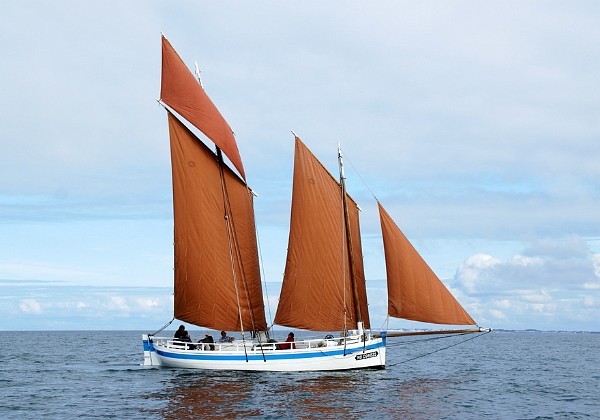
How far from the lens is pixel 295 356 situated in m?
48.8

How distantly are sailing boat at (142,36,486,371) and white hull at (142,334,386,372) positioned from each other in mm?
68

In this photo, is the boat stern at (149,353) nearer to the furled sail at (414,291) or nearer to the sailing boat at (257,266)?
the sailing boat at (257,266)

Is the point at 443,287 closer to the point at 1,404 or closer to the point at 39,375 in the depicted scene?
the point at 1,404

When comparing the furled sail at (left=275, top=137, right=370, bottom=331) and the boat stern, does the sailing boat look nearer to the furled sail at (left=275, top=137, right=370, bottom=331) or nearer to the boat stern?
the furled sail at (left=275, top=137, right=370, bottom=331)

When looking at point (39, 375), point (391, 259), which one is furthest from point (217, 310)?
point (39, 375)

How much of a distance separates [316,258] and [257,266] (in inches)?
208

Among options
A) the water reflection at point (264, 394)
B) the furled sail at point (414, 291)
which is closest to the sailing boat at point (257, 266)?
the furled sail at point (414, 291)

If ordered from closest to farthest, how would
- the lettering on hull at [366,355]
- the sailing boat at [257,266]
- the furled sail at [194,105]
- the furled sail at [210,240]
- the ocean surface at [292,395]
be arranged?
1. the ocean surface at [292,395]
2. the sailing boat at [257,266]
3. the lettering on hull at [366,355]
4. the furled sail at [210,240]
5. the furled sail at [194,105]

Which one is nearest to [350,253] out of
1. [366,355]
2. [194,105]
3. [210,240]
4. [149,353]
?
[366,355]

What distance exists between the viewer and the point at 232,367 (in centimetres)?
4994

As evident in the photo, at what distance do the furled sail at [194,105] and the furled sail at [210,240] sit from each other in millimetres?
909

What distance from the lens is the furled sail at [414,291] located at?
47094mm

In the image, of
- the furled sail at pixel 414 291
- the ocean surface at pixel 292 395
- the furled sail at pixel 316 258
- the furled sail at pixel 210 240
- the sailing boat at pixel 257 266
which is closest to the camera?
the ocean surface at pixel 292 395

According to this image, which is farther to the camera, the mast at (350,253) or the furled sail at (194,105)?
the furled sail at (194,105)
